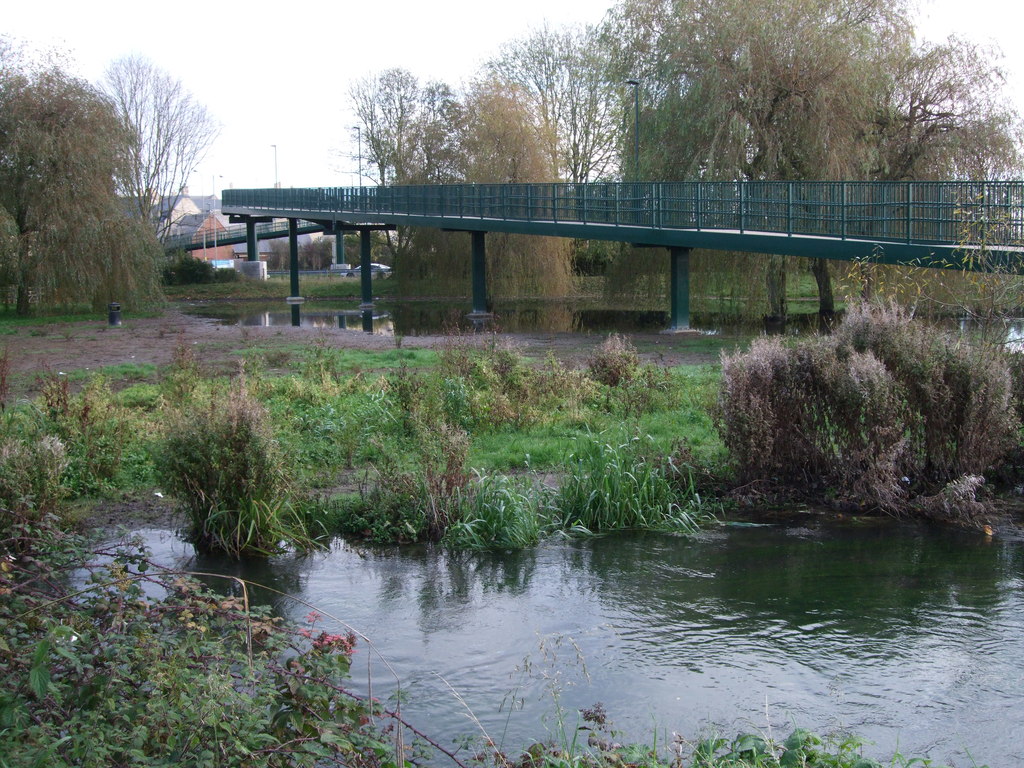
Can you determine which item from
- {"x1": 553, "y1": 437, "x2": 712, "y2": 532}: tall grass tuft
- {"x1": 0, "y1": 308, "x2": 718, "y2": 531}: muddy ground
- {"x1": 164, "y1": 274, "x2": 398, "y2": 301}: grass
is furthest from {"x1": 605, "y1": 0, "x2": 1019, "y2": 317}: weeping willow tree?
{"x1": 164, "y1": 274, "x2": 398, "y2": 301}: grass

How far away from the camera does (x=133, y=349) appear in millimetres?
25359

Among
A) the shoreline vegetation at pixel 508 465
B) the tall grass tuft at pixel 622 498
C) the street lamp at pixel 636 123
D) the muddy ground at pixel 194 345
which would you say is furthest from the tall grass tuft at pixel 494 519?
the street lamp at pixel 636 123

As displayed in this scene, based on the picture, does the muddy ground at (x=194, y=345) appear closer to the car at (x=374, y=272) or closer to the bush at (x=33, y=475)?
the bush at (x=33, y=475)

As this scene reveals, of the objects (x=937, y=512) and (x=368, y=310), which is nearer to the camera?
(x=937, y=512)

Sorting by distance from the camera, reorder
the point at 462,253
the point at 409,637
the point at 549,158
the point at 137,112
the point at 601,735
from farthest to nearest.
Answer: the point at 137,112, the point at 462,253, the point at 549,158, the point at 409,637, the point at 601,735

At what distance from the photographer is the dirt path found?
21.1 metres

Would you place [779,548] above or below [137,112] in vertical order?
below

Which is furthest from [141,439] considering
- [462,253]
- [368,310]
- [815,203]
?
[462,253]

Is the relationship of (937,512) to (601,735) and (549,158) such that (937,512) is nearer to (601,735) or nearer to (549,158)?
(601,735)

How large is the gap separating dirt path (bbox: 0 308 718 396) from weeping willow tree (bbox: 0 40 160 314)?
2.40m

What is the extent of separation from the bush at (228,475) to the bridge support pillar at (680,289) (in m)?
20.9

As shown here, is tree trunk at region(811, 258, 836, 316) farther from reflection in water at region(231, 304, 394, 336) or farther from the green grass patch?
the green grass patch

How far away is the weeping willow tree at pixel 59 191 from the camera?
34.3 metres

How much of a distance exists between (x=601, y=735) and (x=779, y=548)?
4.01m
